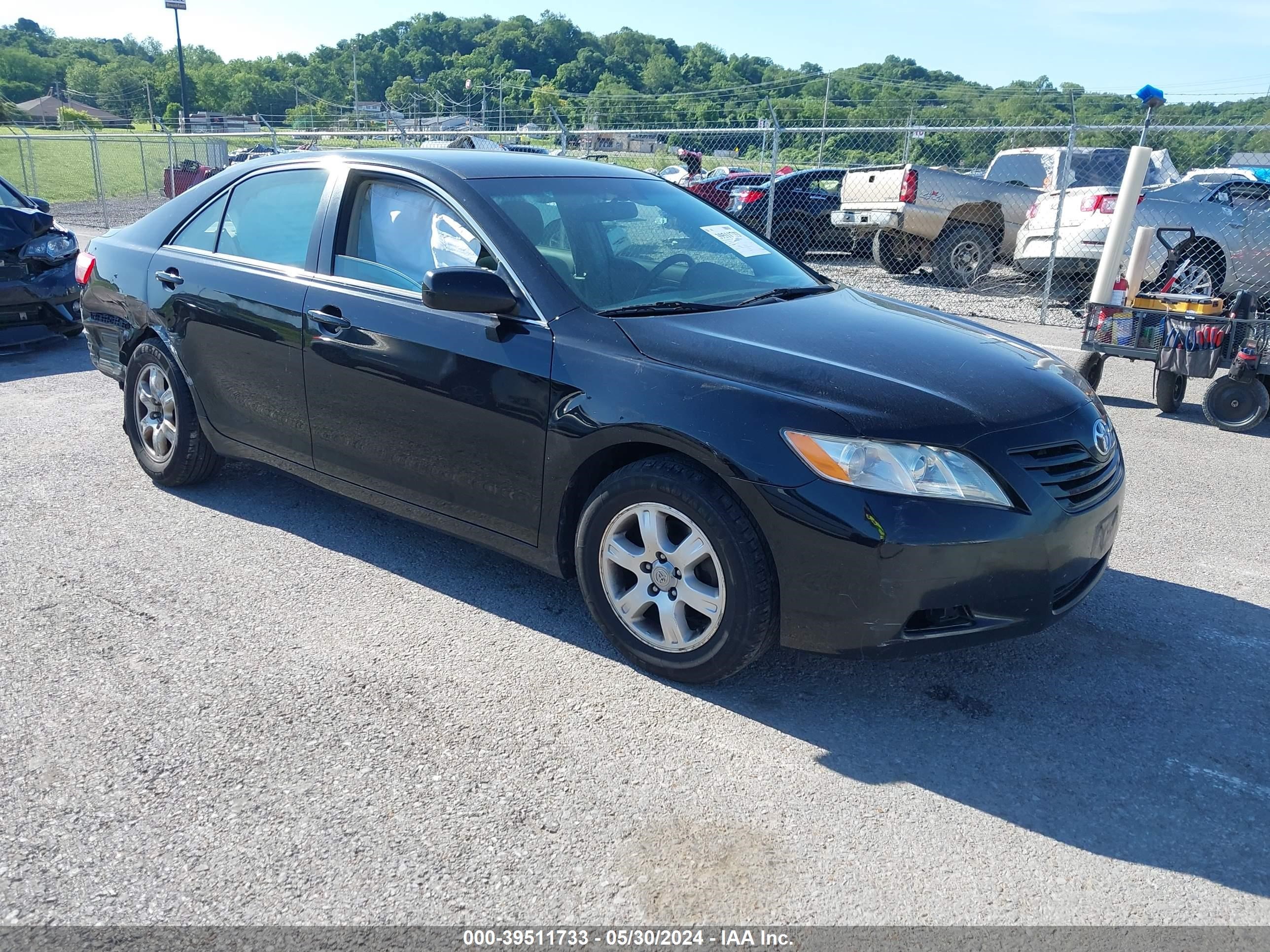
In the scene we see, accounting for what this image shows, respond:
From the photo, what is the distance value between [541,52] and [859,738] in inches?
3993

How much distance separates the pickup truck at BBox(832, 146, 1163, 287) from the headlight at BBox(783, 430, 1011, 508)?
11.3 m

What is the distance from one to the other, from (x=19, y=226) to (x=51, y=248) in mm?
267

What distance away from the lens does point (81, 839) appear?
8.11 feet

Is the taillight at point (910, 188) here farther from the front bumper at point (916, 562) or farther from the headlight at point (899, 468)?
the headlight at point (899, 468)

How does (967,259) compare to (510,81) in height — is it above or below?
below

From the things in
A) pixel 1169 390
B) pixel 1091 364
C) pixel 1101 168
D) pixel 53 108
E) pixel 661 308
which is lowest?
pixel 1169 390

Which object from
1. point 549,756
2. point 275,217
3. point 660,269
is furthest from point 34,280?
point 549,756

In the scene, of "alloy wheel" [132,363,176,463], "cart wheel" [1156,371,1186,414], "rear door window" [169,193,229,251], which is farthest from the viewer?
"cart wheel" [1156,371,1186,414]

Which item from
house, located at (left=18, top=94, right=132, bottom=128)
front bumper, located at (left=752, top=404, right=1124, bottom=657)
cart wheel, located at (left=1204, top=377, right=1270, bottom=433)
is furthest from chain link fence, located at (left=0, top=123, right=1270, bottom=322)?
house, located at (left=18, top=94, right=132, bottom=128)

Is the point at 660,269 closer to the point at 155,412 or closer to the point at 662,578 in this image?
the point at 662,578

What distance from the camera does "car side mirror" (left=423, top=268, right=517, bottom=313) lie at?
3.38m

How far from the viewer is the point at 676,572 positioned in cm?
316

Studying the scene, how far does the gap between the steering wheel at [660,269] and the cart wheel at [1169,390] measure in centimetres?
471

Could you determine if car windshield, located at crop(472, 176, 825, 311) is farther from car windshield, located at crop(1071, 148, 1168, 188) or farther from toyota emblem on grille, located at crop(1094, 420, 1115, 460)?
car windshield, located at crop(1071, 148, 1168, 188)
